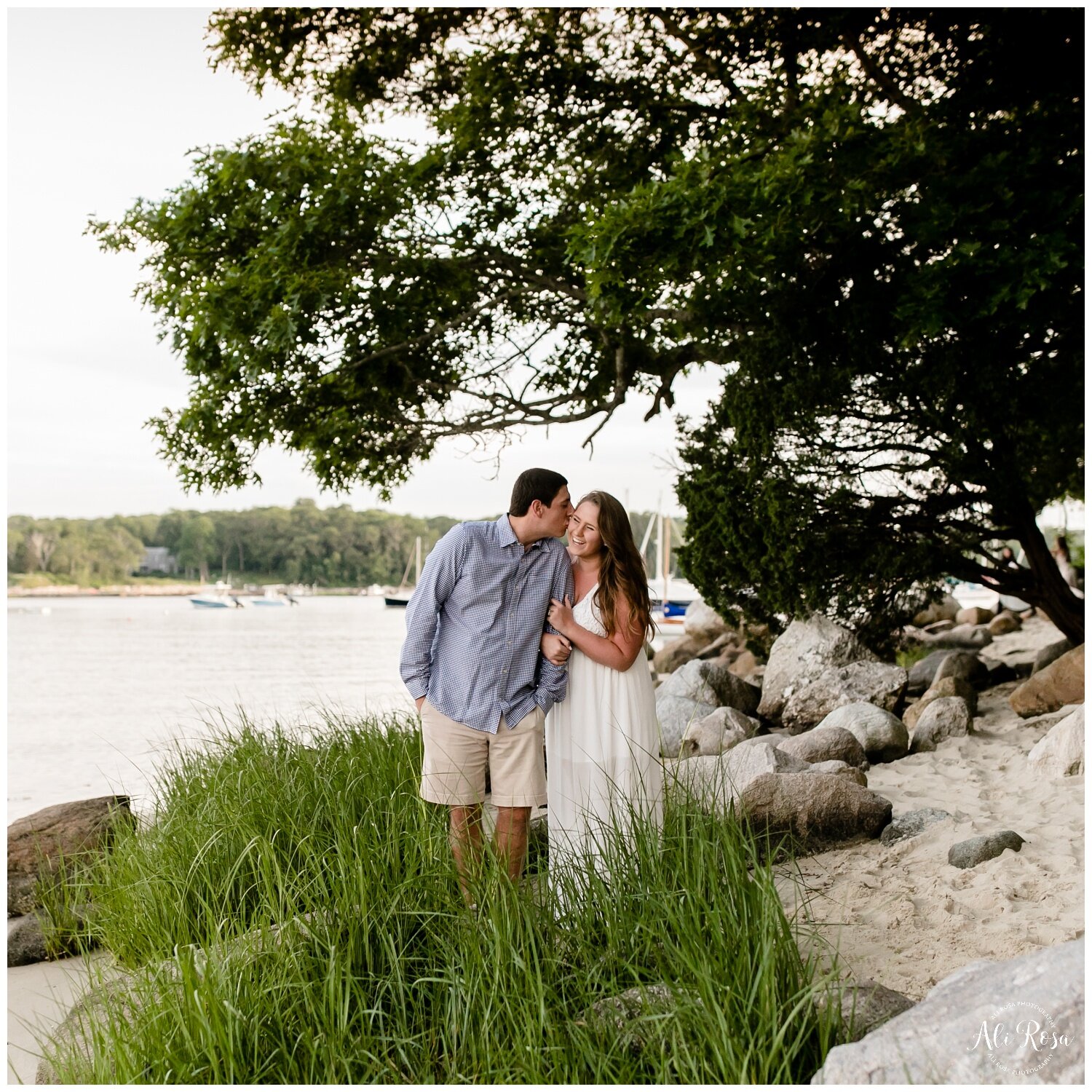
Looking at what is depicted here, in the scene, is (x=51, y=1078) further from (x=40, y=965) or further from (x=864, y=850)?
(x=864, y=850)

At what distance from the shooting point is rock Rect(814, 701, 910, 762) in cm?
773

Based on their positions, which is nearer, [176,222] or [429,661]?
[429,661]

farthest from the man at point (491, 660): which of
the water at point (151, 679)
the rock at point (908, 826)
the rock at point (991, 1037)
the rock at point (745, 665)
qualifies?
the rock at point (745, 665)

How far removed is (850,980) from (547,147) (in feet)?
28.6

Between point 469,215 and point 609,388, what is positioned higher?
point 469,215

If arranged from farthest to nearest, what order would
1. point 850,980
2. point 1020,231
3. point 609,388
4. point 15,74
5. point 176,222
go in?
point 609,388 → point 176,222 → point 1020,231 → point 15,74 → point 850,980

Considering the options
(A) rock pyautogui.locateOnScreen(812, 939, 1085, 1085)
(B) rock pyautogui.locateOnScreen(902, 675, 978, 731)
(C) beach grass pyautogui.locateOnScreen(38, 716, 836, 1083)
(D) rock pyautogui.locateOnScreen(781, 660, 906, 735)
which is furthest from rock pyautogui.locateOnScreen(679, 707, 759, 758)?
(A) rock pyautogui.locateOnScreen(812, 939, 1085, 1085)

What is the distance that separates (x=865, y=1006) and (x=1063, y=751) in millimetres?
3981

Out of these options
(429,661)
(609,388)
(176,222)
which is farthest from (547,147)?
(429,661)

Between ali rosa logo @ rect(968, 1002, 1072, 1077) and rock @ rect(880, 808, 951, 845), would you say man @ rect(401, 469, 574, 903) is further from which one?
ali rosa logo @ rect(968, 1002, 1072, 1077)

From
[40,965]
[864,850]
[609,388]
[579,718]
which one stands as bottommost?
[40,965]

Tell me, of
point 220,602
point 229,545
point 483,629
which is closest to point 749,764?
point 483,629

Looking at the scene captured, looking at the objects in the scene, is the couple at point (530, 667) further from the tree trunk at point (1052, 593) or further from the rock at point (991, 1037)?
the tree trunk at point (1052, 593)

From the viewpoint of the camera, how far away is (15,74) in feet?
21.9
